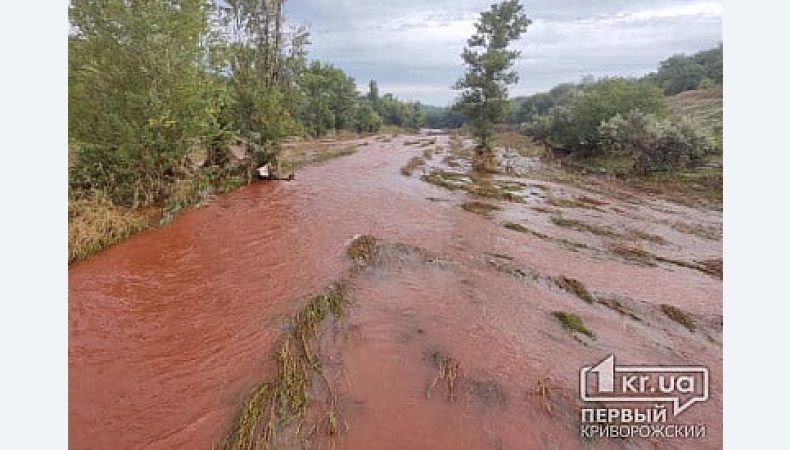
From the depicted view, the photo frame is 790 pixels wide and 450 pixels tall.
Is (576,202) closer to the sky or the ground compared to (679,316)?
closer to the sky

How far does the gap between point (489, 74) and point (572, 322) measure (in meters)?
15.5

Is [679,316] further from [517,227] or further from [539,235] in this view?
[517,227]

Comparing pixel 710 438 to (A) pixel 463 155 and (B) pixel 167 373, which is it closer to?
(B) pixel 167 373

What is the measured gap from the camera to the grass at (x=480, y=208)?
438 inches

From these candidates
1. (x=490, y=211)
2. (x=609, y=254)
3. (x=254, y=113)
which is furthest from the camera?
(x=254, y=113)

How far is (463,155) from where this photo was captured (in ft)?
80.7

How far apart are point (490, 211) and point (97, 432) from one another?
9.31m

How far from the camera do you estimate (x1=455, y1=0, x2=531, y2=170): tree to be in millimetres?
17516

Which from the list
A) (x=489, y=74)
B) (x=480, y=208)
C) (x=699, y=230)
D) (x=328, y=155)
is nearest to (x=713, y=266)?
(x=699, y=230)

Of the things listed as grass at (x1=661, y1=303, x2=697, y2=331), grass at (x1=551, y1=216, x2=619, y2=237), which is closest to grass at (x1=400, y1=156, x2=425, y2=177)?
grass at (x1=551, y1=216, x2=619, y2=237)

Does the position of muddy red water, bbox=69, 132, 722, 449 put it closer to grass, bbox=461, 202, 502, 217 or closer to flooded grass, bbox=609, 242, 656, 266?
flooded grass, bbox=609, 242, 656, 266

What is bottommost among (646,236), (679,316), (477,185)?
(679,316)

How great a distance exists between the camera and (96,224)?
7.52 meters

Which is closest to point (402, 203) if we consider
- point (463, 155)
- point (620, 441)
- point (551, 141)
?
point (620, 441)
